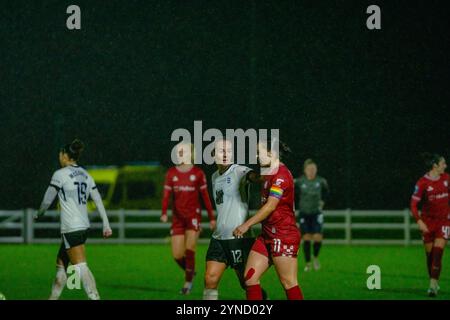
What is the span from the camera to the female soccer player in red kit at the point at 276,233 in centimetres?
897

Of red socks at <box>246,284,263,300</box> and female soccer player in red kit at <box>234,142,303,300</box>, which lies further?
red socks at <box>246,284,263,300</box>

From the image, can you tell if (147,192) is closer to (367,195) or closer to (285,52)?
(285,52)

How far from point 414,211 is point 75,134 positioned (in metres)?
43.9

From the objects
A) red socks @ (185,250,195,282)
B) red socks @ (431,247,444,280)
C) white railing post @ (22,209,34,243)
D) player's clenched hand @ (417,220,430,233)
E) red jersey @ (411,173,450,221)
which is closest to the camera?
player's clenched hand @ (417,220,430,233)

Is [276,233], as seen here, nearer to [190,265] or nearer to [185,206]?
[190,265]

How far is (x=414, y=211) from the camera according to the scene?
1269 centimetres

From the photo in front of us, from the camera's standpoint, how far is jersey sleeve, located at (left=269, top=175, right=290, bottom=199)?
8.94 meters

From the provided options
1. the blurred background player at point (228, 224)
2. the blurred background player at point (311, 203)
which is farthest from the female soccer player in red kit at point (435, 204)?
the blurred background player at point (311, 203)

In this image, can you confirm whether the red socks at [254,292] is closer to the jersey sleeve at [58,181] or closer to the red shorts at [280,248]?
the red shorts at [280,248]

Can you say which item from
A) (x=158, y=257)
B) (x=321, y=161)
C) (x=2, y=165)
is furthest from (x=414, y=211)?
(x=2, y=165)

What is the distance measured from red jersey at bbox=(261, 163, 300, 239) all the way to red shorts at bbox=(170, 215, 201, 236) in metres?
4.56

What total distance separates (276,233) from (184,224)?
486 cm

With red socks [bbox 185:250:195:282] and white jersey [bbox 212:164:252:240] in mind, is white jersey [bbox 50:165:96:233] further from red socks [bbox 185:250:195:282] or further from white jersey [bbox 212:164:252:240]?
red socks [bbox 185:250:195:282]

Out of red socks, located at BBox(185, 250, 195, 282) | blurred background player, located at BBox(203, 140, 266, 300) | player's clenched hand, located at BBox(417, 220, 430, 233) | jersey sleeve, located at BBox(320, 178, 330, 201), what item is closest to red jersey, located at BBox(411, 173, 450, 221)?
player's clenched hand, located at BBox(417, 220, 430, 233)
